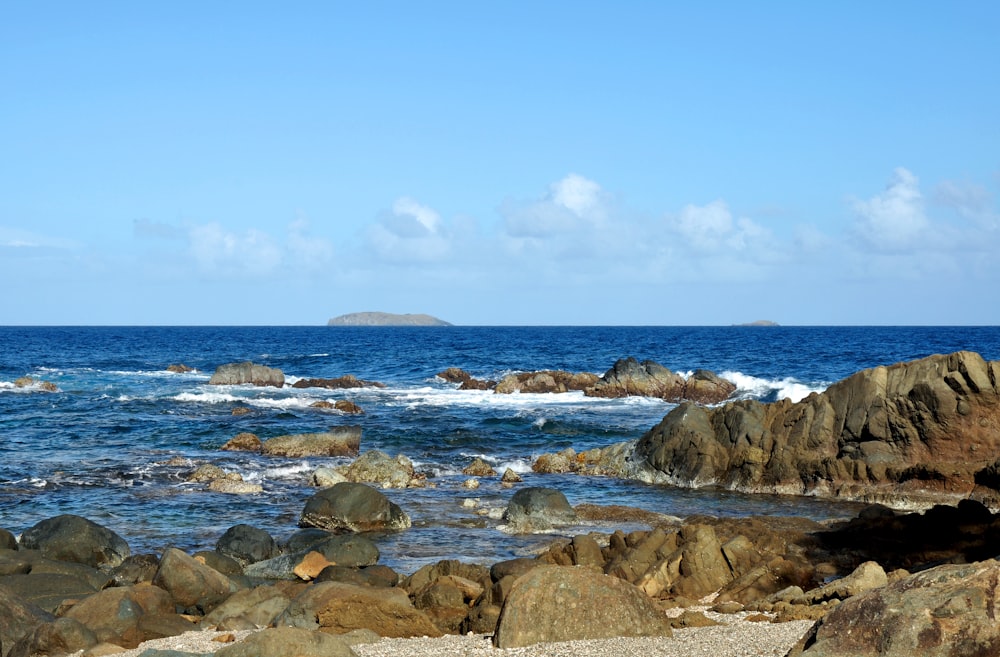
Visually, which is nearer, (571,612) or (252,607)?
(571,612)

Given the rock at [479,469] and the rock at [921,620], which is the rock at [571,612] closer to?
the rock at [921,620]

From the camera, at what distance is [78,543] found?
16828 millimetres

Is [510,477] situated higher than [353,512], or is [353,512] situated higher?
[353,512]

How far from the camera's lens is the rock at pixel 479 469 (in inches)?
1063

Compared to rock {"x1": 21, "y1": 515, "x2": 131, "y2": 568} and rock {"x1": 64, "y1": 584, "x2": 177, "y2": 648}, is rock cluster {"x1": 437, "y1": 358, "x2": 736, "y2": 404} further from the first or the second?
rock {"x1": 64, "y1": 584, "x2": 177, "y2": 648}

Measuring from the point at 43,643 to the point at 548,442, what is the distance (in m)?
22.8

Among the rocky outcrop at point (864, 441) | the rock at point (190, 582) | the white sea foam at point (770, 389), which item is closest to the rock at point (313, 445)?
the rocky outcrop at point (864, 441)

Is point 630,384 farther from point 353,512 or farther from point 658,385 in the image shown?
point 353,512

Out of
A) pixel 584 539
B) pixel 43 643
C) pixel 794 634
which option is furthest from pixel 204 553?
pixel 794 634

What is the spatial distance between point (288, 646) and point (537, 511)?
11.2 m

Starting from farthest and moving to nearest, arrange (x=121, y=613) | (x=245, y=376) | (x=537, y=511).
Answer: (x=245, y=376) < (x=537, y=511) < (x=121, y=613)

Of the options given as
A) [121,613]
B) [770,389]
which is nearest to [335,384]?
[770,389]

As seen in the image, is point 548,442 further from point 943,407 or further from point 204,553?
point 204,553

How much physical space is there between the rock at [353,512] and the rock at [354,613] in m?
7.75
